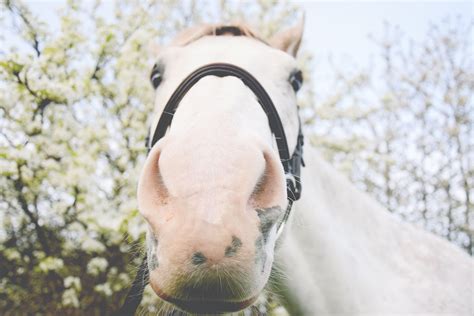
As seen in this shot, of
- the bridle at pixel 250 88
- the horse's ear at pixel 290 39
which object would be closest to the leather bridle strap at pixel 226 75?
the bridle at pixel 250 88

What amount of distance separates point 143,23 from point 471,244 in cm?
854

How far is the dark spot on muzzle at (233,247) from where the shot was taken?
104cm

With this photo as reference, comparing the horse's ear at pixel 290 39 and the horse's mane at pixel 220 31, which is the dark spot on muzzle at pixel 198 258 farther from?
the horse's ear at pixel 290 39

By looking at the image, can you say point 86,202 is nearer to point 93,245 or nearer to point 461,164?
point 93,245

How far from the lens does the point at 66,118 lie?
4340 millimetres

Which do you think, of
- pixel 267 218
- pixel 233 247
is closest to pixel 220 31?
pixel 267 218

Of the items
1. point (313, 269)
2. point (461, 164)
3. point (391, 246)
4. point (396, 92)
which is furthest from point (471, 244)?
point (313, 269)

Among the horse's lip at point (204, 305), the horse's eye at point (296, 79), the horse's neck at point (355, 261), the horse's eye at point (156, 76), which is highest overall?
the horse's eye at point (156, 76)

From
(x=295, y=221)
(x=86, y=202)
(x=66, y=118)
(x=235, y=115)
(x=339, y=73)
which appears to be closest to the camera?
(x=235, y=115)

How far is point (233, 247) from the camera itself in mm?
1049

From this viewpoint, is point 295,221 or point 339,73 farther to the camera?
point 339,73

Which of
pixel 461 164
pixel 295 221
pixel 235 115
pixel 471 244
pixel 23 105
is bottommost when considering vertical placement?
pixel 471 244

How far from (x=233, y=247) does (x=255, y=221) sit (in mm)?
123

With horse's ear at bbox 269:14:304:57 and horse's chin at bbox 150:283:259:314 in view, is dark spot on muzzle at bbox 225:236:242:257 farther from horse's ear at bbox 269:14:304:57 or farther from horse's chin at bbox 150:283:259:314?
horse's ear at bbox 269:14:304:57
